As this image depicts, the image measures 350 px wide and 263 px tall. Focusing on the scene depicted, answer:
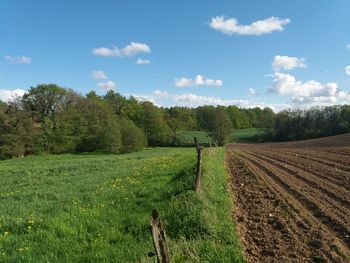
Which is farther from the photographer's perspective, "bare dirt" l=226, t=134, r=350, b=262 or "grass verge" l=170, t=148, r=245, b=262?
"bare dirt" l=226, t=134, r=350, b=262

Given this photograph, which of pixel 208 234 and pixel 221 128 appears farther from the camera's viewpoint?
pixel 221 128

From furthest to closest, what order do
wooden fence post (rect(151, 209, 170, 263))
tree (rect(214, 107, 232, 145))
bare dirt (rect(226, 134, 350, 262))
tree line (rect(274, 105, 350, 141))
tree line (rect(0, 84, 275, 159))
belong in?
tree (rect(214, 107, 232, 145)) < tree line (rect(274, 105, 350, 141)) < tree line (rect(0, 84, 275, 159)) < bare dirt (rect(226, 134, 350, 262)) < wooden fence post (rect(151, 209, 170, 263))

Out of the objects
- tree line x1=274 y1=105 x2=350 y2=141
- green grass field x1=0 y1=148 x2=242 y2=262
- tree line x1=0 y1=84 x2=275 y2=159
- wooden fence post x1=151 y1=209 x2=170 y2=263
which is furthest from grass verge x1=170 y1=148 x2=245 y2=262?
tree line x1=274 y1=105 x2=350 y2=141

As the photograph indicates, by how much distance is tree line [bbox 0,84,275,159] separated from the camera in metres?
64.2

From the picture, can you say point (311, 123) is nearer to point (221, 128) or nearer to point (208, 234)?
point (221, 128)

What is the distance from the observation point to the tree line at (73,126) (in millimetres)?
64188

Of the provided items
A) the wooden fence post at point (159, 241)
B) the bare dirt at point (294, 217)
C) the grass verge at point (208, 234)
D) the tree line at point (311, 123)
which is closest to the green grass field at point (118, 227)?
the grass verge at point (208, 234)

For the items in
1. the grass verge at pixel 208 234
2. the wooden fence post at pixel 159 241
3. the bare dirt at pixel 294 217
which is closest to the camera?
the wooden fence post at pixel 159 241

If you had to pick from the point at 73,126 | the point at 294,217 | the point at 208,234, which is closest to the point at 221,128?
the point at 73,126

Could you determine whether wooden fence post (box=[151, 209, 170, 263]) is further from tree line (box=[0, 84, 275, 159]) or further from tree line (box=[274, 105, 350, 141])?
tree line (box=[274, 105, 350, 141])

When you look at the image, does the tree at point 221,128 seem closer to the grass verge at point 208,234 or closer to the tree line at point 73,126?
the tree line at point 73,126

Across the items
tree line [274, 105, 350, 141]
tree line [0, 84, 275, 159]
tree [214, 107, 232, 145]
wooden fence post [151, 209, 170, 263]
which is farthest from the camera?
tree [214, 107, 232, 145]

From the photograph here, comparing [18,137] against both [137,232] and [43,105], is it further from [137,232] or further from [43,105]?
[137,232]

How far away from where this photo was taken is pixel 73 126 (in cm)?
7375
